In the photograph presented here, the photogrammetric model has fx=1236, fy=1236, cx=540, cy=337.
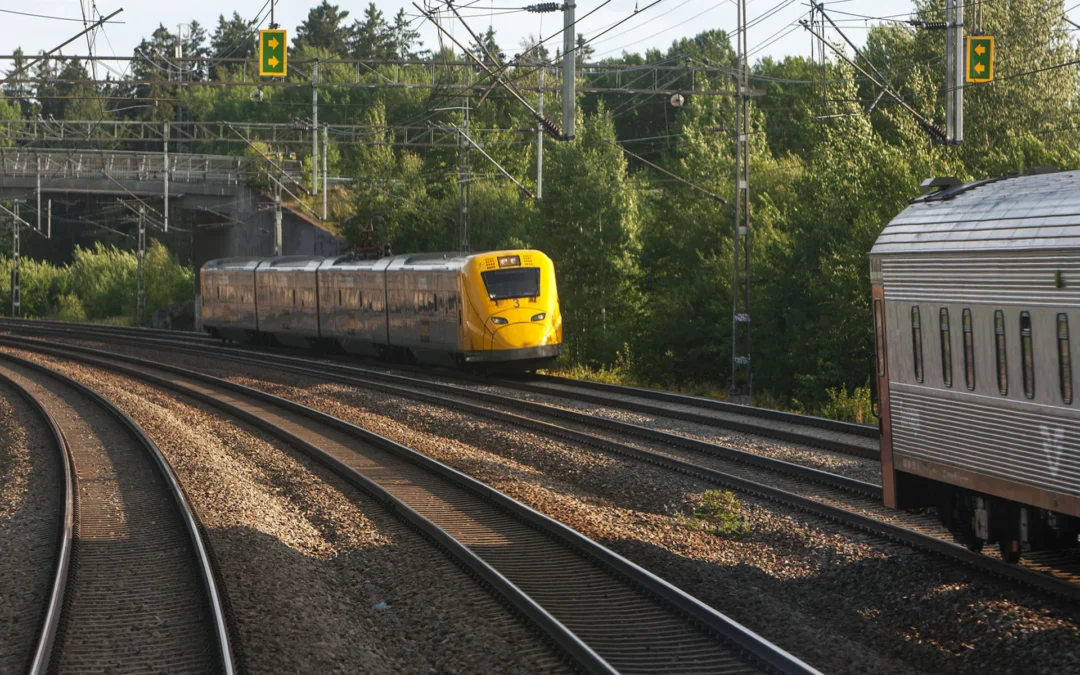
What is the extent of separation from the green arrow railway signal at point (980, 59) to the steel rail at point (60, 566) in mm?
15905

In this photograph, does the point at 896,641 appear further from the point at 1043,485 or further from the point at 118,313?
the point at 118,313

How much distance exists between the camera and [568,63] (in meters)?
22.7

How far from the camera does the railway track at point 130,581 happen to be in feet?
29.7

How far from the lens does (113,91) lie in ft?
474

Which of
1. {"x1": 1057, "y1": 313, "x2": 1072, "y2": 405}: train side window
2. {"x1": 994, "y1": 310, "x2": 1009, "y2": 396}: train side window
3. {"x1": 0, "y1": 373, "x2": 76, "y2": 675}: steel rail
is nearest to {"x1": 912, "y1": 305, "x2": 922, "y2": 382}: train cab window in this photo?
{"x1": 994, "y1": 310, "x2": 1009, "y2": 396}: train side window

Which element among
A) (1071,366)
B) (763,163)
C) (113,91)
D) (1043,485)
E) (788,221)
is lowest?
(1043,485)

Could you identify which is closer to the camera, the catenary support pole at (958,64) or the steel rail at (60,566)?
the steel rail at (60,566)

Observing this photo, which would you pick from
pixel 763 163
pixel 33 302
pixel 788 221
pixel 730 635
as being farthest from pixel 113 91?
pixel 730 635

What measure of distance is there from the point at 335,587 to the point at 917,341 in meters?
5.52

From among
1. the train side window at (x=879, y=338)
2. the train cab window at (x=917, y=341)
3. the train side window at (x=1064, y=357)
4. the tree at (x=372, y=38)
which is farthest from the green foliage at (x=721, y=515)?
the tree at (x=372, y=38)

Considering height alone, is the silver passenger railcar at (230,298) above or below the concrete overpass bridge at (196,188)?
below

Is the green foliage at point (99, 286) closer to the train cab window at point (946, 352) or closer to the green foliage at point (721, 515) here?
the green foliage at point (721, 515)

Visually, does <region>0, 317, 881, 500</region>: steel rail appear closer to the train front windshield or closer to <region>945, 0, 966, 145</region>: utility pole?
the train front windshield

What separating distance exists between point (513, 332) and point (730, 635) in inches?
834
